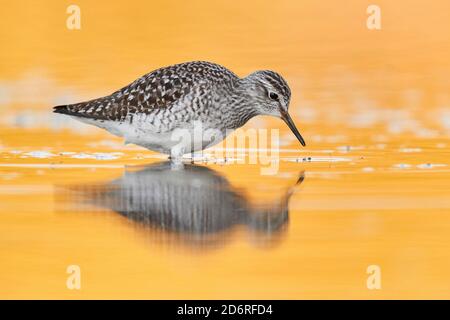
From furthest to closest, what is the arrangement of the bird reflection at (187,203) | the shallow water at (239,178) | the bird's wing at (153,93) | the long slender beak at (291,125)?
the long slender beak at (291,125) → the bird's wing at (153,93) → the bird reflection at (187,203) → the shallow water at (239,178)

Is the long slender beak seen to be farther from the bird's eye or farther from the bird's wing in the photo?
the bird's wing

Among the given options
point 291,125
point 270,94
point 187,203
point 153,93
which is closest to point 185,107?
point 153,93

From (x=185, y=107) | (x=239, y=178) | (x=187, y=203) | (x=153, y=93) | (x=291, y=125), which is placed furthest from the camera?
(x=291, y=125)

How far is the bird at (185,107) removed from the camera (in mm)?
12758

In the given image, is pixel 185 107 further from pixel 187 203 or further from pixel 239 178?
pixel 187 203

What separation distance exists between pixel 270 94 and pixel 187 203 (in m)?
3.81

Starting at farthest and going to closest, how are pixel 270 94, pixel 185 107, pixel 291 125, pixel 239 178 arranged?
pixel 270 94 < pixel 291 125 < pixel 185 107 < pixel 239 178

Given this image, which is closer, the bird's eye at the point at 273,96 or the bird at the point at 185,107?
the bird at the point at 185,107

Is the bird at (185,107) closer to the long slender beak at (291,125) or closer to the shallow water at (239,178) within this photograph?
the long slender beak at (291,125)

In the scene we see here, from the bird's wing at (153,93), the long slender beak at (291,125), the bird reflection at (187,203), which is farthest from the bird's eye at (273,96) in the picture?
the bird reflection at (187,203)

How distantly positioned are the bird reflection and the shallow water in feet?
0.09

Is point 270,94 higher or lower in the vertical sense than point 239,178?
higher

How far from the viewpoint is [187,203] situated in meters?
9.97

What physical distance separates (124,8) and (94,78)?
7490 mm
